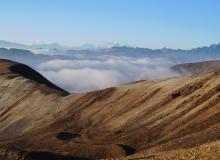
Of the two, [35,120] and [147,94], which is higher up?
[147,94]

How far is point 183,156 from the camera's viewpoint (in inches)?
1967

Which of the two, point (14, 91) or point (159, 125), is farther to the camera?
point (14, 91)

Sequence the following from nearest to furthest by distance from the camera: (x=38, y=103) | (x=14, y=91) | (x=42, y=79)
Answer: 1. (x=38, y=103)
2. (x=14, y=91)
3. (x=42, y=79)

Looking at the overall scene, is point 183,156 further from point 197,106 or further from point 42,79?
point 42,79

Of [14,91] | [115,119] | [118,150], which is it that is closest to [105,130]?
[115,119]

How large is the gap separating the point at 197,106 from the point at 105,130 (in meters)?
23.6

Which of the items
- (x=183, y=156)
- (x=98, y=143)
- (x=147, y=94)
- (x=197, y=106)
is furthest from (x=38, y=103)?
(x=183, y=156)

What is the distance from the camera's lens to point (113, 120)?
12156 cm

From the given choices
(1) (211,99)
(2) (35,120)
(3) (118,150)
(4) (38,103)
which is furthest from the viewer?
(4) (38,103)

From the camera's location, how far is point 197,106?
104688 mm

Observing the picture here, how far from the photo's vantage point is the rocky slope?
89.7 metres

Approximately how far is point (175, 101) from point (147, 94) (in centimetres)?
1376

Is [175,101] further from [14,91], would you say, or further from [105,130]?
[14,91]

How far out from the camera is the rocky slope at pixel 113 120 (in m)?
89.7
